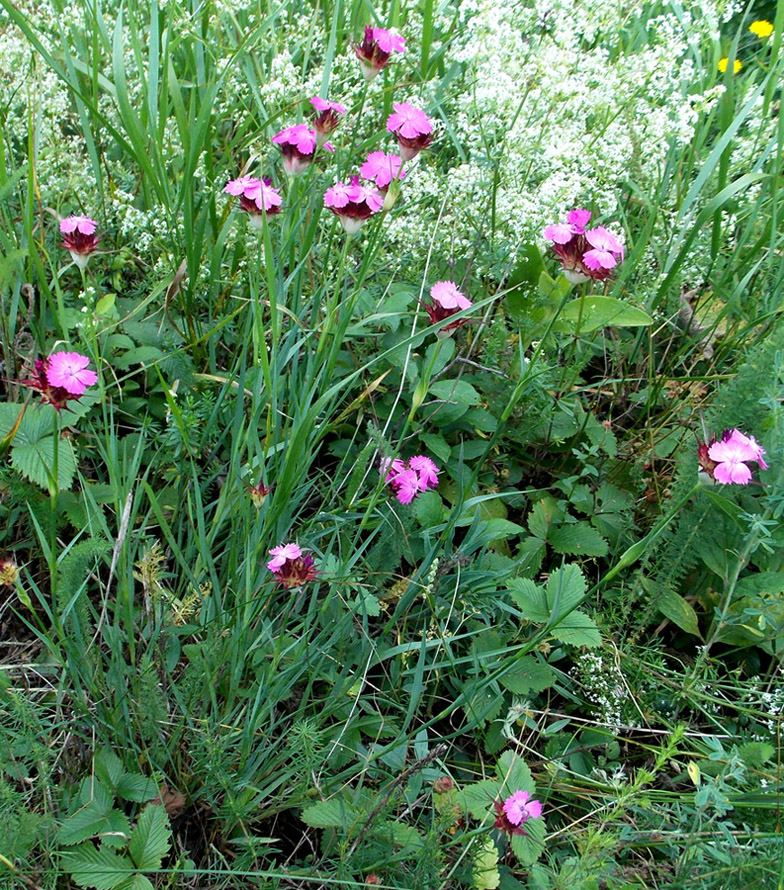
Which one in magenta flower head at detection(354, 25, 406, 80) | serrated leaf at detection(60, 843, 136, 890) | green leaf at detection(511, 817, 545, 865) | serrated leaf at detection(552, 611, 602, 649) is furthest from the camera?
magenta flower head at detection(354, 25, 406, 80)

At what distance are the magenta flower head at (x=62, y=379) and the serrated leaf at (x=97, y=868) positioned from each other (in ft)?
1.86

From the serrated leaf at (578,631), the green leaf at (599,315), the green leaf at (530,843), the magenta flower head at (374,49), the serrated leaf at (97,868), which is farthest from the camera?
the green leaf at (599,315)

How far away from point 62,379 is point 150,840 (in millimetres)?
599

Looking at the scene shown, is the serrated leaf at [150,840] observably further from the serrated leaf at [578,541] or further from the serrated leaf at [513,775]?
the serrated leaf at [578,541]

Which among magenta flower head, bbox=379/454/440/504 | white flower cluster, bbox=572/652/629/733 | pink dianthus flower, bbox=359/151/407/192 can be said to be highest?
pink dianthus flower, bbox=359/151/407/192

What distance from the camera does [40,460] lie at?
1191mm

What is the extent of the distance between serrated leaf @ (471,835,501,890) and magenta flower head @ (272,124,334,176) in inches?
42.6

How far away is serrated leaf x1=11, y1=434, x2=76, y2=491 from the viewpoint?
118 cm

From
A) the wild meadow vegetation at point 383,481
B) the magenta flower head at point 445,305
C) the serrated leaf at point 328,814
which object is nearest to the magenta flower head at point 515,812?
the wild meadow vegetation at point 383,481

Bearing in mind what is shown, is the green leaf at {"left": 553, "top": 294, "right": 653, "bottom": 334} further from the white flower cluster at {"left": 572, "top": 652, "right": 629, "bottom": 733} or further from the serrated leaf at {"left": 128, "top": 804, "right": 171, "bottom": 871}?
the serrated leaf at {"left": 128, "top": 804, "right": 171, "bottom": 871}

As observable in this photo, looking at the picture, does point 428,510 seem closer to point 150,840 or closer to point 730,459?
point 730,459

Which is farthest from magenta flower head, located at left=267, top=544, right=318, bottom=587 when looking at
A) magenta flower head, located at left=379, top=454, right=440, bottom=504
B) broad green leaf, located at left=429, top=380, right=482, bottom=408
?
broad green leaf, located at left=429, top=380, right=482, bottom=408

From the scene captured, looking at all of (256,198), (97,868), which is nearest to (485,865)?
(97,868)

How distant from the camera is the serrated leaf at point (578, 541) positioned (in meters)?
1.48
